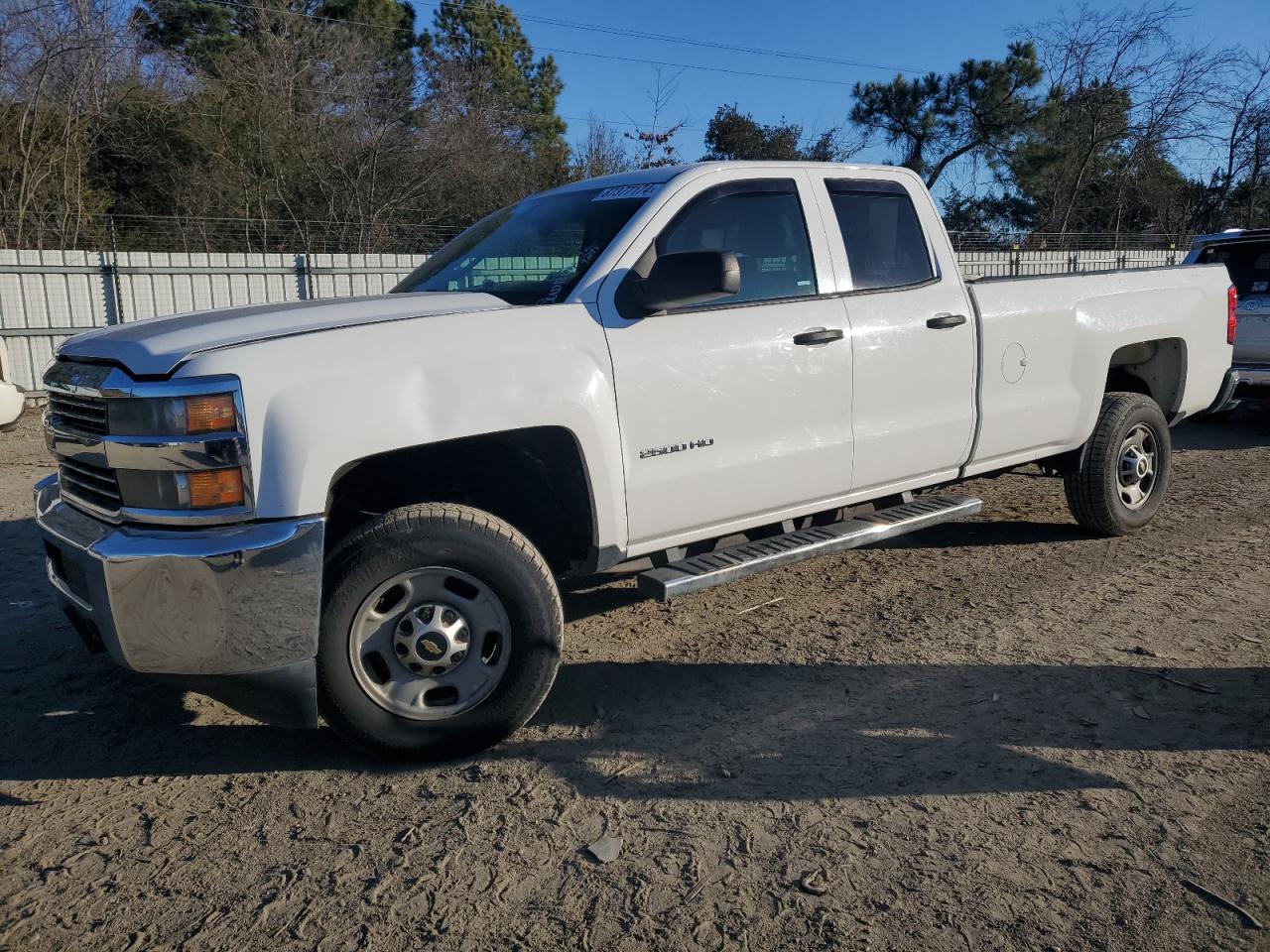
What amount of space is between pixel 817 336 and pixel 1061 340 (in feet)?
6.08

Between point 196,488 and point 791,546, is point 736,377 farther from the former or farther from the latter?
point 196,488

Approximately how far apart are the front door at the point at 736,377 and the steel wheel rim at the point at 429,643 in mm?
713

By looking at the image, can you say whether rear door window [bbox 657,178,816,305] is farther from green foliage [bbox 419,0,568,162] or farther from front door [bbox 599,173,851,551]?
green foliage [bbox 419,0,568,162]

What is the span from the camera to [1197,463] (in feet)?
28.3

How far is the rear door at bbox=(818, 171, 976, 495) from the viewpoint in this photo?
4648 mm

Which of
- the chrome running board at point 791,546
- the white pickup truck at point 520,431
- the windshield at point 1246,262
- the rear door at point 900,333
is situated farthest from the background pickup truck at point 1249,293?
the chrome running board at point 791,546

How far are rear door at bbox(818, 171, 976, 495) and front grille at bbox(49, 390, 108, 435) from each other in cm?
296

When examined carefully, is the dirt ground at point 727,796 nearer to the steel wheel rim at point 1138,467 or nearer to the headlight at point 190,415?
the steel wheel rim at point 1138,467

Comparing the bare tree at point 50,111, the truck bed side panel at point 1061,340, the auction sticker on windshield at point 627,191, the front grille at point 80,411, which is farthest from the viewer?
the bare tree at point 50,111

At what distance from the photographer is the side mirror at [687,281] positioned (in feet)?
12.4

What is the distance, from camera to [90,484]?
11.3 feet

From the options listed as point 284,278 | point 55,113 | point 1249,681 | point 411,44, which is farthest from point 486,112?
point 1249,681

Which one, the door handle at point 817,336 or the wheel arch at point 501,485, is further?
the door handle at point 817,336

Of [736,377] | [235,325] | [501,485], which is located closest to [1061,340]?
Answer: [736,377]
